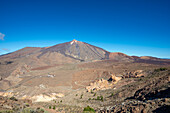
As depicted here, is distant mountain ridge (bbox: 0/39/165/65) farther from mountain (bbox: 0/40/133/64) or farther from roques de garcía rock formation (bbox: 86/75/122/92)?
roques de garcía rock formation (bbox: 86/75/122/92)

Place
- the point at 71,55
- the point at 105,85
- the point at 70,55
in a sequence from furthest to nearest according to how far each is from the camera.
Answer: the point at 71,55 < the point at 70,55 < the point at 105,85

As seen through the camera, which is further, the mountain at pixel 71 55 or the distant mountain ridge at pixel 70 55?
the mountain at pixel 71 55

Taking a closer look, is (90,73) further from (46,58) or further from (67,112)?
(46,58)

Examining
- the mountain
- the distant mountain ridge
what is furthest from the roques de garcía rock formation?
the mountain

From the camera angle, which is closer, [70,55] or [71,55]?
[70,55]

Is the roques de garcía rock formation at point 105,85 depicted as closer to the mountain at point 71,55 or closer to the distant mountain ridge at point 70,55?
the distant mountain ridge at point 70,55

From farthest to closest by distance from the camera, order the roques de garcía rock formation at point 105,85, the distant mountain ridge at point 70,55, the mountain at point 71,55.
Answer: the mountain at point 71,55 < the distant mountain ridge at point 70,55 < the roques de garcía rock formation at point 105,85

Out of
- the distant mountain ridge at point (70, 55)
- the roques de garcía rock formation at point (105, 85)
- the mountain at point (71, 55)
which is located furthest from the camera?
the mountain at point (71, 55)

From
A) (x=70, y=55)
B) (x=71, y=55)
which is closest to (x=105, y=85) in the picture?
(x=70, y=55)

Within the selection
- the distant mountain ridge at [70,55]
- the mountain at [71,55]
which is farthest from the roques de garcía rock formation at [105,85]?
the mountain at [71,55]

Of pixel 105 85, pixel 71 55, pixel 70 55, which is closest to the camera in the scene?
pixel 105 85

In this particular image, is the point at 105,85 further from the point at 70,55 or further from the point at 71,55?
the point at 71,55

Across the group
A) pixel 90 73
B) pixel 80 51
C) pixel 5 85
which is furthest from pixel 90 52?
pixel 5 85
